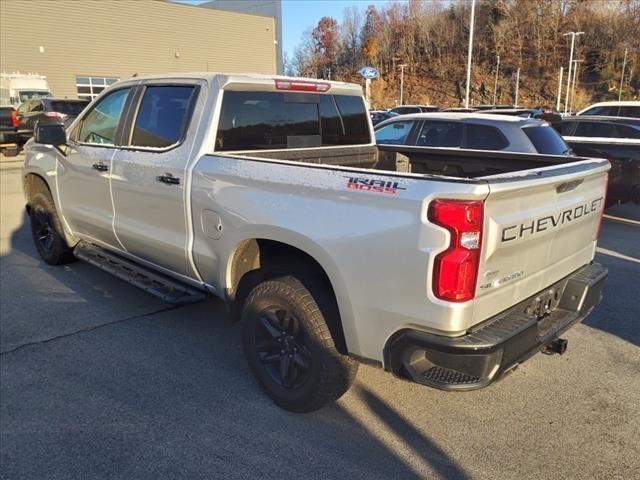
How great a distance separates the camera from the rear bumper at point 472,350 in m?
2.33

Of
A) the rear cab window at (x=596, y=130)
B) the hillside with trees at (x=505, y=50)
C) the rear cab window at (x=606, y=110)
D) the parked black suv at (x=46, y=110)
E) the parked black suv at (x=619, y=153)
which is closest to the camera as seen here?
the parked black suv at (x=619, y=153)

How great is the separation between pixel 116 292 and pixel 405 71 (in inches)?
3003

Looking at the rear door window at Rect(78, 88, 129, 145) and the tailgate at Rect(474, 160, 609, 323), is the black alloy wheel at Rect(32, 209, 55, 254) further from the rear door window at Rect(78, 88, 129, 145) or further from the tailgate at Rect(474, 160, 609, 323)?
the tailgate at Rect(474, 160, 609, 323)

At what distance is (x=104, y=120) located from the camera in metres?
4.58

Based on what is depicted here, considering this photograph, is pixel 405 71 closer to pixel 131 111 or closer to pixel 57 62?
pixel 57 62

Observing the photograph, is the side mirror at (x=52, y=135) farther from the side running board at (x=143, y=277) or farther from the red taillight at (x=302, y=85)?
the red taillight at (x=302, y=85)

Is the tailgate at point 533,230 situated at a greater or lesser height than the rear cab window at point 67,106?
lesser

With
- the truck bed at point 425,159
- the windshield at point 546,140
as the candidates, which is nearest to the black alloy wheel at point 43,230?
the truck bed at point 425,159

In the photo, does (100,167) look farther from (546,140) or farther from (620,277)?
(546,140)

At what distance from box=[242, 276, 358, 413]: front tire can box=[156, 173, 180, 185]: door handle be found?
980 mm

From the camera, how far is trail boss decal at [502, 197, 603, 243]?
2.41m

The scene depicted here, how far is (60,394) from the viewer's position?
335cm

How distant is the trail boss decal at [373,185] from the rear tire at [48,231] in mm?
4019

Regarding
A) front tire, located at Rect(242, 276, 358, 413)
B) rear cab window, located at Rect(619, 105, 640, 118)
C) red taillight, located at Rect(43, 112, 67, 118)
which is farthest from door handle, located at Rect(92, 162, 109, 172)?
rear cab window, located at Rect(619, 105, 640, 118)
